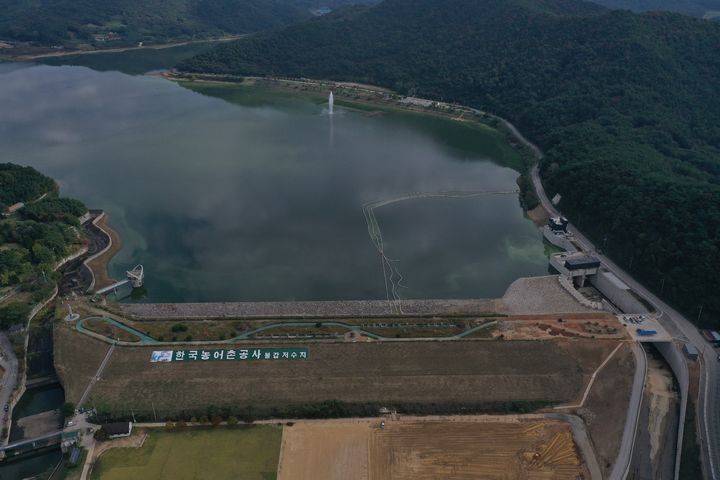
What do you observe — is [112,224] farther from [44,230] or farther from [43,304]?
[43,304]

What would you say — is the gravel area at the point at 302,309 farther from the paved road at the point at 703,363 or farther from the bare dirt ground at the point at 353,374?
the paved road at the point at 703,363

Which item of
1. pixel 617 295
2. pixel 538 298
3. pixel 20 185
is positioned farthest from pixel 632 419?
pixel 20 185

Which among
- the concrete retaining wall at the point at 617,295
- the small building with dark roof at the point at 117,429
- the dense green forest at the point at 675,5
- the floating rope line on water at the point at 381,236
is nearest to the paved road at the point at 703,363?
the concrete retaining wall at the point at 617,295

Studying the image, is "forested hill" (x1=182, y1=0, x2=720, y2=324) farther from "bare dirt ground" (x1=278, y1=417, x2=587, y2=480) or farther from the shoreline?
the shoreline

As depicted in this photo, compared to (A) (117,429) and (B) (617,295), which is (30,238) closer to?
(A) (117,429)

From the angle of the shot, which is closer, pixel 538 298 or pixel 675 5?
pixel 538 298

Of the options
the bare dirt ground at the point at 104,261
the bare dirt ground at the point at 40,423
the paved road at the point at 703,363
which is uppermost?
the paved road at the point at 703,363
